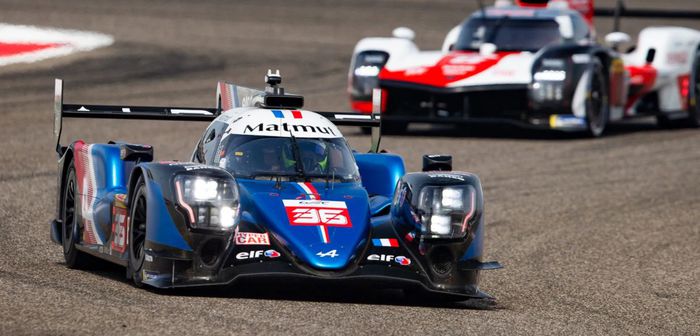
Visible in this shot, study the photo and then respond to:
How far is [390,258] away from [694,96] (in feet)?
43.9

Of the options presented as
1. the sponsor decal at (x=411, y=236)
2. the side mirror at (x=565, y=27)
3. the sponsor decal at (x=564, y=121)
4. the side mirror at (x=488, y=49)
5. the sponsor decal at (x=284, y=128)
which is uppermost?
the side mirror at (x=565, y=27)

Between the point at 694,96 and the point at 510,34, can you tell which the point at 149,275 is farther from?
the point at 694,96

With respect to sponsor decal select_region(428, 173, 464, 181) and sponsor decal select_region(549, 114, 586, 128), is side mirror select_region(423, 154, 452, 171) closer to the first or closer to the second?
sponsor decal select_region(428, 173, 464, 181)

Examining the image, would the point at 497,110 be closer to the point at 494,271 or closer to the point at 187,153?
the point at 187,153

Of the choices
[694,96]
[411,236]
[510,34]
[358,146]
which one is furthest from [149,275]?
[694,96]

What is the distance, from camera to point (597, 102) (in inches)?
751

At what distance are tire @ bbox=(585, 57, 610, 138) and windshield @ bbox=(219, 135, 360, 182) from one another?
31.9ft

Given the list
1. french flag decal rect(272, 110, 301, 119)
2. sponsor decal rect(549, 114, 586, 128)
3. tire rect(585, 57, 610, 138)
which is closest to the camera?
french flag decal rect(272, 110, 301, 119)

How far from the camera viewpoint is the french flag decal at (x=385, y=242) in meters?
8.32

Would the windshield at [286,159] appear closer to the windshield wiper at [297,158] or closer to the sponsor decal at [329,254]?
the windshield wiper at [297,158]

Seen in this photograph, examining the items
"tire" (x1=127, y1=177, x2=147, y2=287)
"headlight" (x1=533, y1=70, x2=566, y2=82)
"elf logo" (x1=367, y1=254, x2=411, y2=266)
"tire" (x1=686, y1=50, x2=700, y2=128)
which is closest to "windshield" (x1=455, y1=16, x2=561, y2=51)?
"headlight" (x1=533, y1=70, x2=566, y2=82)

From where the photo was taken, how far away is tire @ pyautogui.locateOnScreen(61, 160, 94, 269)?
9.37 meters

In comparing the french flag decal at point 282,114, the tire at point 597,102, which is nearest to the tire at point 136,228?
the french flag decal at point 282,114

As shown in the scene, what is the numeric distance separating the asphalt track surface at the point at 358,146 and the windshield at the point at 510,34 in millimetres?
1101
